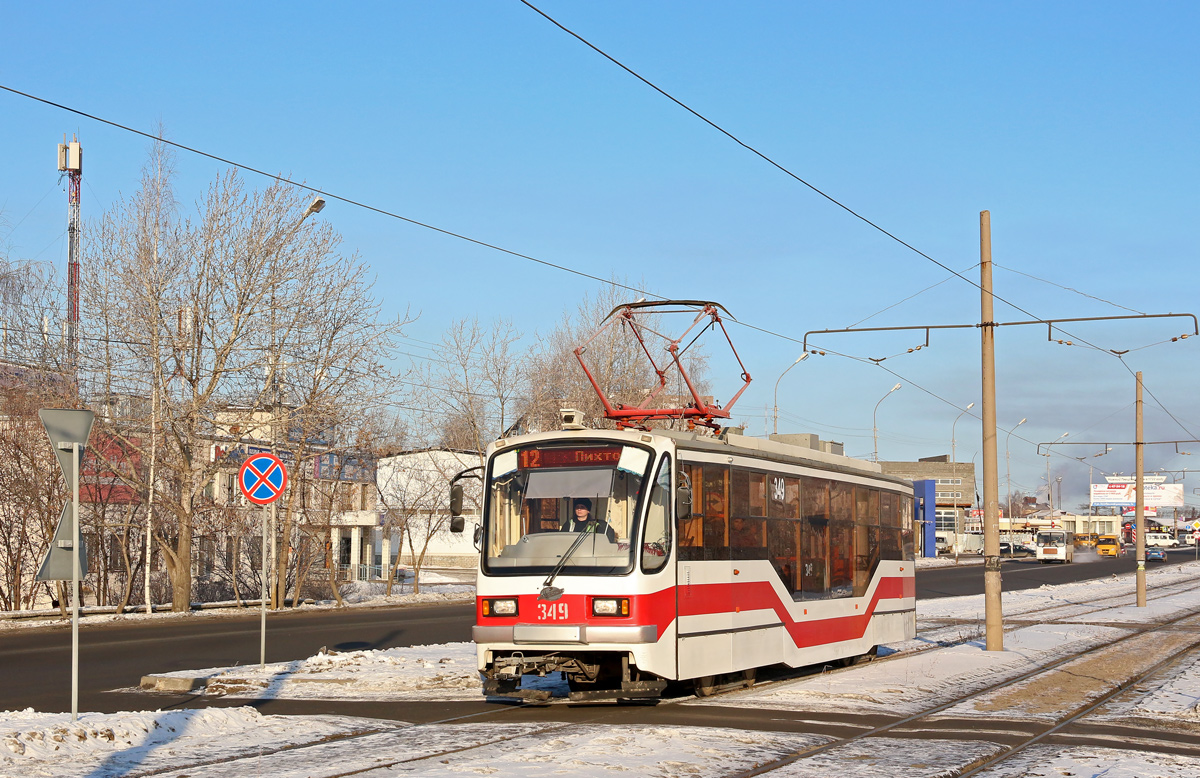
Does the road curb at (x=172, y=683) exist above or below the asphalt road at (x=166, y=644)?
above

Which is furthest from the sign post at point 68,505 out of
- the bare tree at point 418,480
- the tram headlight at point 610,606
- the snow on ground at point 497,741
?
the bare tree at point 418,480

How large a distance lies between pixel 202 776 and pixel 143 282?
2374cm

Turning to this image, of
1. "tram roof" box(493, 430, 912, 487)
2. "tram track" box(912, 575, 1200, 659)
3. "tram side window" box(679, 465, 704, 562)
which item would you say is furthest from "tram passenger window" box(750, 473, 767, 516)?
"tram track" box(912, 575, 1200, 659)

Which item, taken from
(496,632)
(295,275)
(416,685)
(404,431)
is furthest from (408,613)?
(496,632)

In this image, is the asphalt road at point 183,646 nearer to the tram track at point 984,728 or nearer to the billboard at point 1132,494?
the tram track at point 984,728

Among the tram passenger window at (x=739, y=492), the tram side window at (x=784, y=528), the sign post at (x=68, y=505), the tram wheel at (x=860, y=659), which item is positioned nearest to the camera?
the sign post at (x=68, y=505)

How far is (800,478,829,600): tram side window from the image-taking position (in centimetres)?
1645

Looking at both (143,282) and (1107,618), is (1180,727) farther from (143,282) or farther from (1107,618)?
(143,282)

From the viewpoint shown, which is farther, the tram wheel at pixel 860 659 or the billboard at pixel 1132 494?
the billboard at pixel 1132 494

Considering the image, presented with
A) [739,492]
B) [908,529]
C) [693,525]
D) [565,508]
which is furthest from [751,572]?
[908,529]

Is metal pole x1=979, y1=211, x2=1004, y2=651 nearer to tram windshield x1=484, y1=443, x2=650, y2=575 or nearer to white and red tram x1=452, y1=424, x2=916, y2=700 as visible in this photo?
white and red tram x1=452, y1=424, x2=916, y2=700

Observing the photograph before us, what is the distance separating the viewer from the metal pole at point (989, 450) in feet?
65.6

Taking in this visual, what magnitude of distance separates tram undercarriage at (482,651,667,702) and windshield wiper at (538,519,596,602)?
2.06 ft

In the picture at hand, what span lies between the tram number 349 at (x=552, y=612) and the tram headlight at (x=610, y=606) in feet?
1.11
